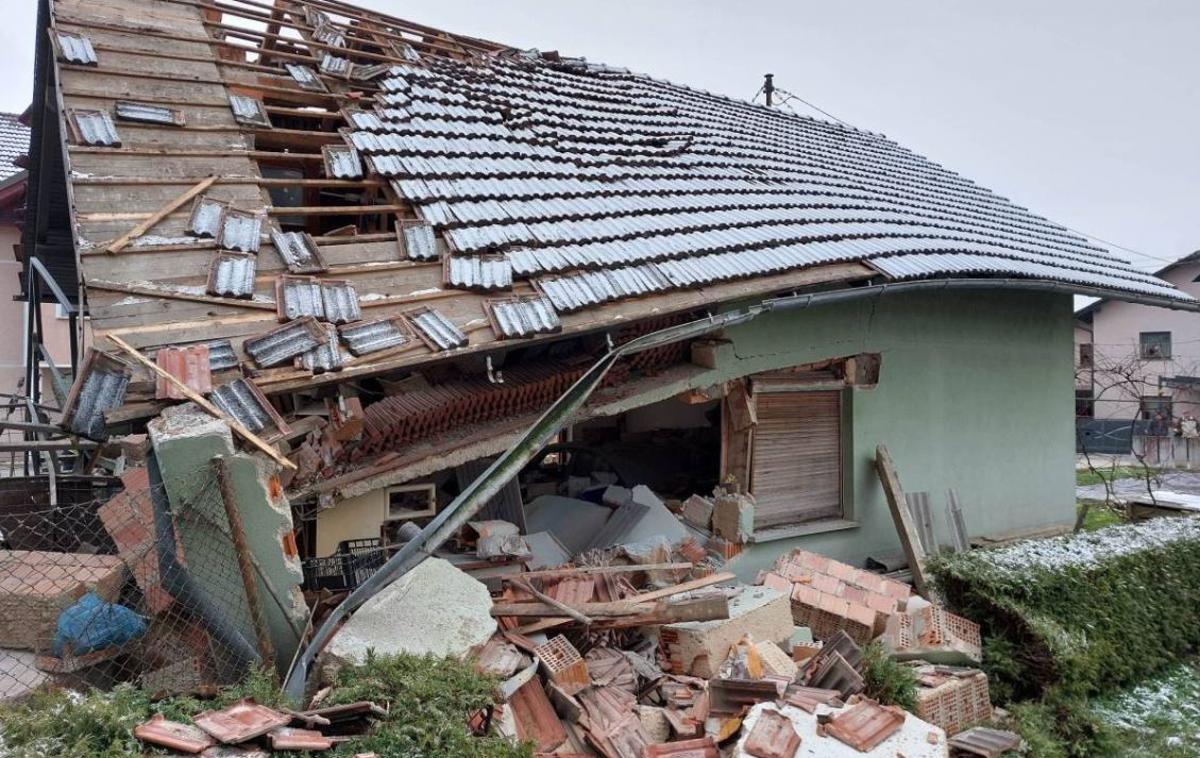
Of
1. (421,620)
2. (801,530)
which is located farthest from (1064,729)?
(421,620)

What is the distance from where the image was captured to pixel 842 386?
7.80 metres

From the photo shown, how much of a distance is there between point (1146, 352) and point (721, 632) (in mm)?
35281

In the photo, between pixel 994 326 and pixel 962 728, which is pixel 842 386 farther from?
pixel 962 728

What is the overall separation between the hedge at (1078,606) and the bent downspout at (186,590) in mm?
5261

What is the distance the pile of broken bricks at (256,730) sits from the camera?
3096mm

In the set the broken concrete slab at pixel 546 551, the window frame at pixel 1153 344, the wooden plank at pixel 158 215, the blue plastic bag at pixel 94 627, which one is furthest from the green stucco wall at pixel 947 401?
the window frame at pixel 1153 344

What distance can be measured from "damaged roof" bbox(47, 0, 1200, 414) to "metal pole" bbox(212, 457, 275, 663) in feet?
2.01

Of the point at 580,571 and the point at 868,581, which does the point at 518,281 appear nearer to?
the point at 580,571

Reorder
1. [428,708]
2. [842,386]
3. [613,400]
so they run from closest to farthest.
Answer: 1. [428,708]
2. [613,400]
3. [842,386]

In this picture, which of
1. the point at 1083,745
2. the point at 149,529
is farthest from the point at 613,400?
the point at 1083,745

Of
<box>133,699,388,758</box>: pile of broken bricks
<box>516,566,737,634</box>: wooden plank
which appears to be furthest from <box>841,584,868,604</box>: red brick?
<box>133,699,388,758</box>: pile of broken bricks

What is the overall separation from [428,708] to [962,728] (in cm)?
379

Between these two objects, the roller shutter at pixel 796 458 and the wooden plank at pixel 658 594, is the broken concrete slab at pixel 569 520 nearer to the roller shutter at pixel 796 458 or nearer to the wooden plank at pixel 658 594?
the wooden plank at pixel 658 594

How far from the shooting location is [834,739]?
13.4ft
